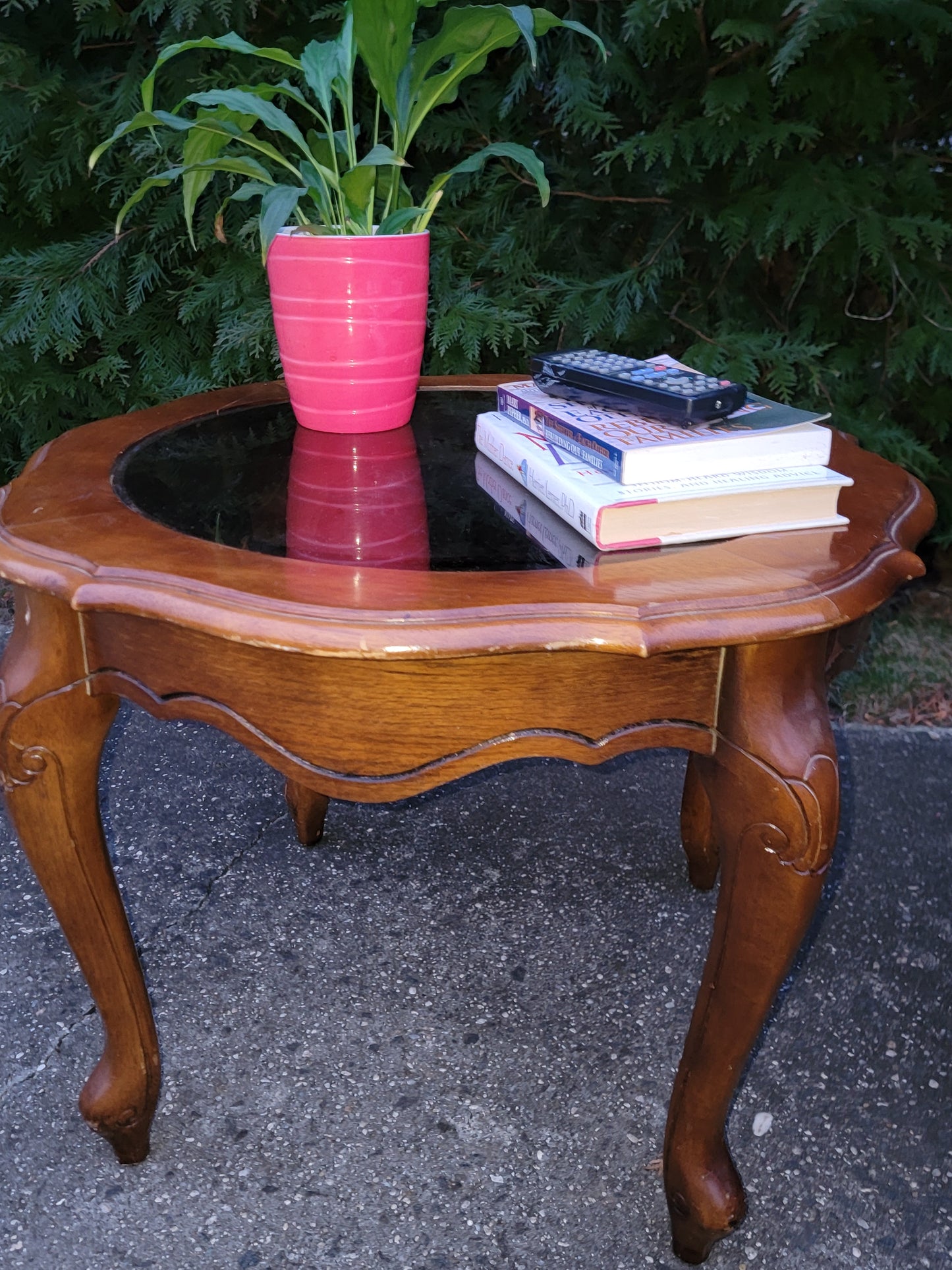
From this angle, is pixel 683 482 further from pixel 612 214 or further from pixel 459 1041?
pixel 612 214

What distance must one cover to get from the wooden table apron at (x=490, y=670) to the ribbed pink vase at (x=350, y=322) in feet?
1.28

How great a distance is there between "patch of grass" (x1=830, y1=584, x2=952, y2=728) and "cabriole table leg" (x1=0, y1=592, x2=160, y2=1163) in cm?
169

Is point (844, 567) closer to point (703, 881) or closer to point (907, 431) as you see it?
point (703, 881)

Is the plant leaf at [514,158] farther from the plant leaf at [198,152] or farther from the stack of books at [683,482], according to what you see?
the stack of books at [683,482]

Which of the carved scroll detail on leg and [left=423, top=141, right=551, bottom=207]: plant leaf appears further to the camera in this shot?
[left=423, top=141, right=551, bottom=207]: plant leaf

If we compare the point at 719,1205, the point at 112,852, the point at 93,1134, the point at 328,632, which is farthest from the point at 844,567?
the point at 112,852

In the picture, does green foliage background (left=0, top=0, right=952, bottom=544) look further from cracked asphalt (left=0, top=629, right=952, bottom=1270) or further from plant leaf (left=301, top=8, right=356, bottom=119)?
cracked asphalt (left=0, top=629, right=952, bottom=1270)

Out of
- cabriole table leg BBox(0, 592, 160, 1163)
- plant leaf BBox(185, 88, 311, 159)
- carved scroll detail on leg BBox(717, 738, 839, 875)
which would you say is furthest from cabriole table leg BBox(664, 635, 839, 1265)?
plant leaf BBox(185, 88, 311, 159)

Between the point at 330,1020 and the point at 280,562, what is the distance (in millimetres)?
821

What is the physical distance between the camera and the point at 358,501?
108 cm

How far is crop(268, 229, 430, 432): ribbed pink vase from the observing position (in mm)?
1204

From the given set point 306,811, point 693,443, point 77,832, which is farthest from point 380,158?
point 306,811

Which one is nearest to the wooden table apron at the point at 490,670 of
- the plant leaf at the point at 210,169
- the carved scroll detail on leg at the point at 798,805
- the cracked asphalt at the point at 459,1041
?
the carved scroll detail on leg at the point at 798,805

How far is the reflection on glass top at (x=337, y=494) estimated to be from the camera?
931mm
